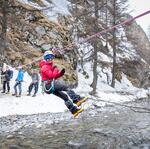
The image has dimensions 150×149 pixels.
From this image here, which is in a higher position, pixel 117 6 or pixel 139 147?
pixel 117 6

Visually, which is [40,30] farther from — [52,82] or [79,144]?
[52,82]

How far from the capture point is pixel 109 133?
1549 centimetres

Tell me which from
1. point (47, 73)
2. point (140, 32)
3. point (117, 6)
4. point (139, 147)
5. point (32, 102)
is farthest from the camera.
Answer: point (140, 32)

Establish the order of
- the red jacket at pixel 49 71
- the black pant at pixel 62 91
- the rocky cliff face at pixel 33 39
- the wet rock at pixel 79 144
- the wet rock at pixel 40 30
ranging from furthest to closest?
1. the wet rock at pixel 40 30
2. the rocky cliff face at pixel 33 39
3. the wet rock at pixel 79 144
4. the black pant at pixel 62 91
5. the red jacket at pixel 49 71

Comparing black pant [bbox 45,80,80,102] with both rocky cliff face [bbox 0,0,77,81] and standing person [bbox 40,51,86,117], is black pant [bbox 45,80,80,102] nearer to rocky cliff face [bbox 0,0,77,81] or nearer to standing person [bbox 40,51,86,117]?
standing person [bbox 40,51,86,117]

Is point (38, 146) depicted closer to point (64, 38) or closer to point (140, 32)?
point (64, 38)

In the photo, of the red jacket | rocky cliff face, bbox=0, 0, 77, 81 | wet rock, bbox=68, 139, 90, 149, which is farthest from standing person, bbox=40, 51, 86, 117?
rocky cliff face, bbox=0, 0, 77, 81

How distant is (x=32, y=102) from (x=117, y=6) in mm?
19041

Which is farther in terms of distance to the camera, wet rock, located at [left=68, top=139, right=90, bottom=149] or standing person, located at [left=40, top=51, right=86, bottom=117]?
wet rock, located at [left=68, top=139, right=90, bottom=149]

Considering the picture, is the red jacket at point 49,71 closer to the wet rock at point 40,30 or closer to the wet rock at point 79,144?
the wet rock at point 79,144

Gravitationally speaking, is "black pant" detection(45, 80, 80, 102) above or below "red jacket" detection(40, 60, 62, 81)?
below

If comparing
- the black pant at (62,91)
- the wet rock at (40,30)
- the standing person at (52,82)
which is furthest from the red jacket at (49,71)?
the wet rock at (40,30)

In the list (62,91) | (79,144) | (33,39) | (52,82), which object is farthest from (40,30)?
(52,82)

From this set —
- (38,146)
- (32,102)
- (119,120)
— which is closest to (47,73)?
(38,146)
